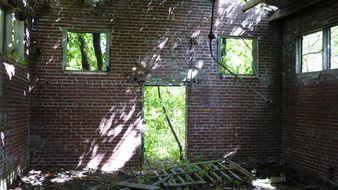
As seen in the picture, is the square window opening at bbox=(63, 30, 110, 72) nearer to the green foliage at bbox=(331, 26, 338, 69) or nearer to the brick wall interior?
the brick wall interior

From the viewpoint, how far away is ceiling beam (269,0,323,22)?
28.3ft

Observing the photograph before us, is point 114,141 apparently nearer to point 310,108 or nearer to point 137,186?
point 137,186

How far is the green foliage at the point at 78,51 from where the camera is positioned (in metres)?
9.65

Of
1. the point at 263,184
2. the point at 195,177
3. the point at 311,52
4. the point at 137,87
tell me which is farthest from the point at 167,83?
the point at 311,52

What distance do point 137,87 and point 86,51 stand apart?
154 cm

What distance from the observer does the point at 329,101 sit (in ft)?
26.9

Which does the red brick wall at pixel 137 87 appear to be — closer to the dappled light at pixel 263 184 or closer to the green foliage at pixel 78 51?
the green foliage at pixel 78 51

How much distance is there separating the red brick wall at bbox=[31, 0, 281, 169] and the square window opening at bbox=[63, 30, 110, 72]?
18 centimetres

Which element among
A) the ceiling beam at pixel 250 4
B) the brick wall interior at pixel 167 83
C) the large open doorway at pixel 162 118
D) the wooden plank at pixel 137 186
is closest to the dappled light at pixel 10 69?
the brick wall interior at pixel 167 83

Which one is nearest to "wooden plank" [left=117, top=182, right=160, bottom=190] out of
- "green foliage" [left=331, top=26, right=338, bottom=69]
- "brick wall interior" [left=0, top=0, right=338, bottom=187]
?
"brick wall interior" [left=0, top=0, right=338, bottom=187]

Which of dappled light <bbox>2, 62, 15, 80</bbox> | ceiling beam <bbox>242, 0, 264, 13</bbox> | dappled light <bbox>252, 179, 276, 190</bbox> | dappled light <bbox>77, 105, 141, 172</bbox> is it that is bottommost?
dappled light <bbox>252, 179, 276, 190</bbox>

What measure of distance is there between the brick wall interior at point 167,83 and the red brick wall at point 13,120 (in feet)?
0.36

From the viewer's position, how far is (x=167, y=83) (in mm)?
9656

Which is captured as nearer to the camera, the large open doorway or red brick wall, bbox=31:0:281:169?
red brick wall, bbox=31:0:281:169
